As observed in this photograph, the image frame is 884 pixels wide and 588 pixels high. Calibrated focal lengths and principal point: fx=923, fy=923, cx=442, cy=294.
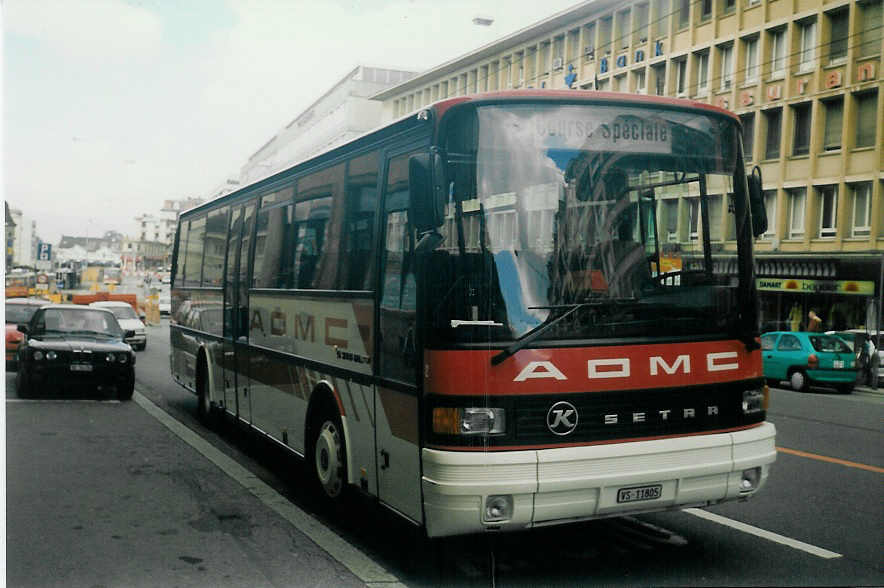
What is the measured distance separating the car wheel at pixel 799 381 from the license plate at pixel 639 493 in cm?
1740

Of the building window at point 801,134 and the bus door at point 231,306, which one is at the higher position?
the building window at point 801,134

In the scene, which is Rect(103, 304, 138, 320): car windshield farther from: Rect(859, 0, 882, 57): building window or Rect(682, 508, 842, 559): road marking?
Rect(682, 508, 842, 559): road marking

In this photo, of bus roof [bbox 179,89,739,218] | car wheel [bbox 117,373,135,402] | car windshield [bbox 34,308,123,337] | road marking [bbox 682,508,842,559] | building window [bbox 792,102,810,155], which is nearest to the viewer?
bus roof [bbox 179,89,739,218]

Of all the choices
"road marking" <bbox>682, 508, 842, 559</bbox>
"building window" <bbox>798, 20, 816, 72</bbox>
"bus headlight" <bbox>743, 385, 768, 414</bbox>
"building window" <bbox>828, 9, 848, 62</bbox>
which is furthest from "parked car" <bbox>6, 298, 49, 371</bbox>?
"building window" <bbox>828, 9, 848, 62</bbox>

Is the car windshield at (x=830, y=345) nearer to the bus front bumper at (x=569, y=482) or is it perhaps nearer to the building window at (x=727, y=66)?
the building window at (x=727, y=66)

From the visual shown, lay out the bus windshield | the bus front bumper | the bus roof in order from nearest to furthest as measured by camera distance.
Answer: the bus front bumper → the bus windshield → the bus roof

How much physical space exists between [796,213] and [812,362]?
11800 mm

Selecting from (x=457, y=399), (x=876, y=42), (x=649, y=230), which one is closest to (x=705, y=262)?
(x=649, y=230)

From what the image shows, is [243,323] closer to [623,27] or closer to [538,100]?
[623,27]

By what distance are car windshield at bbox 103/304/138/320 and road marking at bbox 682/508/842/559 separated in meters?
23.6

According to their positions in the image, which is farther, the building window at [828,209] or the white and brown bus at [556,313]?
the building window at [828,209]

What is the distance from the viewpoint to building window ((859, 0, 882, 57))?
19.7 metres

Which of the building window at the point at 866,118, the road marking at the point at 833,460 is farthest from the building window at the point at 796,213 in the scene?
the road marking at the point at 833,460

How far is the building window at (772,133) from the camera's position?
28.0m
